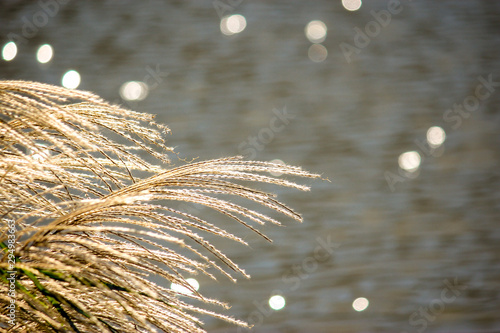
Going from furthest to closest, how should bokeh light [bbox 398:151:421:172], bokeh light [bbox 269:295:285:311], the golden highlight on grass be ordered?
bokeh light [bbox 398:151:421:172], bokeh light [bbox 269:295:285:311], the golden highlight on grass

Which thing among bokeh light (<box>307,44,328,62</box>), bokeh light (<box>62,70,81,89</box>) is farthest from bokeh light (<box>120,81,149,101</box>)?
bokeh light (<box>307,44,328,62</box>)

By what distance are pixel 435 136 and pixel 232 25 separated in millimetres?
1397

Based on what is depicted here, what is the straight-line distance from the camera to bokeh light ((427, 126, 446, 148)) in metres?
2.75

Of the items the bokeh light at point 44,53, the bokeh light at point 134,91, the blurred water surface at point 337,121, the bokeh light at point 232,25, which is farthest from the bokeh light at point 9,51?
the bokeh light at point 232,25

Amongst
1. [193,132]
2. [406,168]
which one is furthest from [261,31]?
[406,168]

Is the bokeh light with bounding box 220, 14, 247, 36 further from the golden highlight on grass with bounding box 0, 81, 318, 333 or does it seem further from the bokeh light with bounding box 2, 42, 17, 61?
the golden highlight on grass with bounding box 0, 81, 318, 333

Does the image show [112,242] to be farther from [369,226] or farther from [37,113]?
[369,226]

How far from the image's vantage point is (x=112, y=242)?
1.88 ft

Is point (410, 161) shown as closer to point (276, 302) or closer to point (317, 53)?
point (317, 53)

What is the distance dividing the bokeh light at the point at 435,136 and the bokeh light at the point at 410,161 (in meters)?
0.11

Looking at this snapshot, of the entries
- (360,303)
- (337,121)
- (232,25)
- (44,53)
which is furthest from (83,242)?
(44,53)

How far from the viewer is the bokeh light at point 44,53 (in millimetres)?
2834

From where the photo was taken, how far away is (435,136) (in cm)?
275

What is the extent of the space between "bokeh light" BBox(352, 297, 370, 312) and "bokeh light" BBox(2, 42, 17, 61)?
2495 mm
